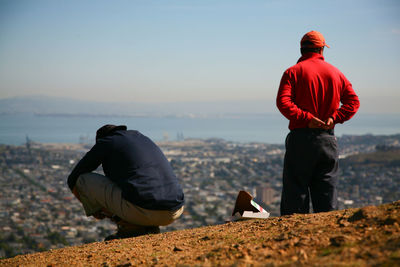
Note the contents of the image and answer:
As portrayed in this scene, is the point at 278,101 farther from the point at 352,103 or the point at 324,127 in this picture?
the point at 352,103

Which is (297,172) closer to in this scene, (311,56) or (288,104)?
(288,104)

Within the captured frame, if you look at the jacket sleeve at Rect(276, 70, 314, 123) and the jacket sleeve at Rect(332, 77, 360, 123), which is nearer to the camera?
the jacket sleeve at Rect(276, 70, 314, 123)

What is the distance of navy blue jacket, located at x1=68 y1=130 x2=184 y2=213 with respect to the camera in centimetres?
441

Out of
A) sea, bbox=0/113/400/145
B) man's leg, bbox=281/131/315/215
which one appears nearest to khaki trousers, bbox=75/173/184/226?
man's leg, bbox=281/131/315/215

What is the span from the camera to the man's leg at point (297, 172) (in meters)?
4.37

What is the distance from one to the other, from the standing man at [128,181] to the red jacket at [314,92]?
4.50 feet

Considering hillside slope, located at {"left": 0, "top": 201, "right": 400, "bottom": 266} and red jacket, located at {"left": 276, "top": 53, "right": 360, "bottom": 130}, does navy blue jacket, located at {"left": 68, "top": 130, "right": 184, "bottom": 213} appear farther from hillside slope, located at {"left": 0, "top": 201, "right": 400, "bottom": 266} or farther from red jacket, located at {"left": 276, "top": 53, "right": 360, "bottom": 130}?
red jacket, located at {"left": 276, "top": 53, "right": 360, "bottom": 130}

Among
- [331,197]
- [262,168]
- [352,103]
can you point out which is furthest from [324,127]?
[262,168]

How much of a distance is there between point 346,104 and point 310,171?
0.79 metres

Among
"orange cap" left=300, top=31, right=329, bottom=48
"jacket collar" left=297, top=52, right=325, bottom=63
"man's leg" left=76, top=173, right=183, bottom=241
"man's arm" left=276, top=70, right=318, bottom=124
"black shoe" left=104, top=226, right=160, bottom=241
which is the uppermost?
"orange cap" left=300, top=31, right=329, bottom=48

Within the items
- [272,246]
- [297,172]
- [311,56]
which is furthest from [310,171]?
[272,246]

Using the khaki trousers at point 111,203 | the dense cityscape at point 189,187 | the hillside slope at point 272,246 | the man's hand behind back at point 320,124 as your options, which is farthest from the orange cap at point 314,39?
the dense cityscape at point 189,187

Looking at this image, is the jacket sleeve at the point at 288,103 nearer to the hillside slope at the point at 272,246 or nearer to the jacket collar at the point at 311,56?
the jacket collar at the point at 311,56

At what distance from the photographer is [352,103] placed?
4551 millimetres
